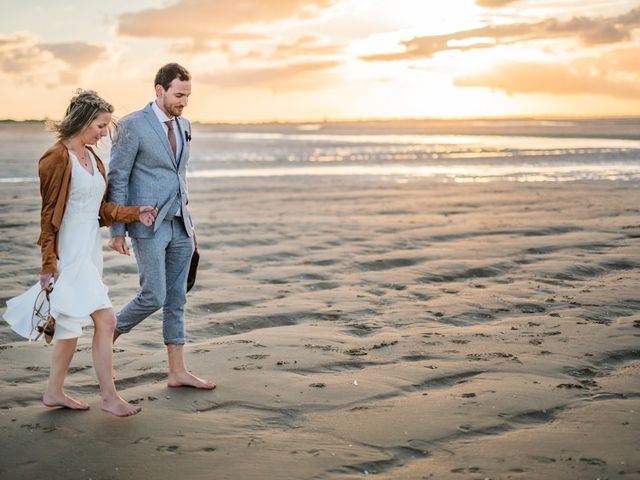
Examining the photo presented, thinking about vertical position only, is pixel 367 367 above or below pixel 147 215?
below

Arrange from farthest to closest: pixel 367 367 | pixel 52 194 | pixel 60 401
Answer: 1. pixel 367 367
2. pixel 60 401
3. pixel 52 194

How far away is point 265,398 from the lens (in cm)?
520

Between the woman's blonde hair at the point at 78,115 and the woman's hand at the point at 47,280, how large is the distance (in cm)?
80

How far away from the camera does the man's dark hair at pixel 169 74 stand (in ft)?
16.4

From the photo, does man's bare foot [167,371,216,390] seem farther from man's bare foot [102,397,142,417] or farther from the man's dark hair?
the man's dark hair

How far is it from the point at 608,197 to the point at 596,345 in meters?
11.8

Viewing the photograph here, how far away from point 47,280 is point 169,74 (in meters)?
1.45

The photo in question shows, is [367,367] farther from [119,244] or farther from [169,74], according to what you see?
[169,74]

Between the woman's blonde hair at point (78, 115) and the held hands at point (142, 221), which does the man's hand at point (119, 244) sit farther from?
the woman's blonde hair at point (78, 115)

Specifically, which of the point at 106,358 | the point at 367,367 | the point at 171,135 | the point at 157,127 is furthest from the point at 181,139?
the point at 367,367

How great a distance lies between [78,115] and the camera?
4.70 metres

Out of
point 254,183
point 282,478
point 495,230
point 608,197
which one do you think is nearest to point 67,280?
point 282,478

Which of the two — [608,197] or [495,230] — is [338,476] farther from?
[608,197]

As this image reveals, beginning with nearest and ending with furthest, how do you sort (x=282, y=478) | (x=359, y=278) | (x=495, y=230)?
(x=282, y=478) < (x=359, y=278) < (x=495, y=230)
